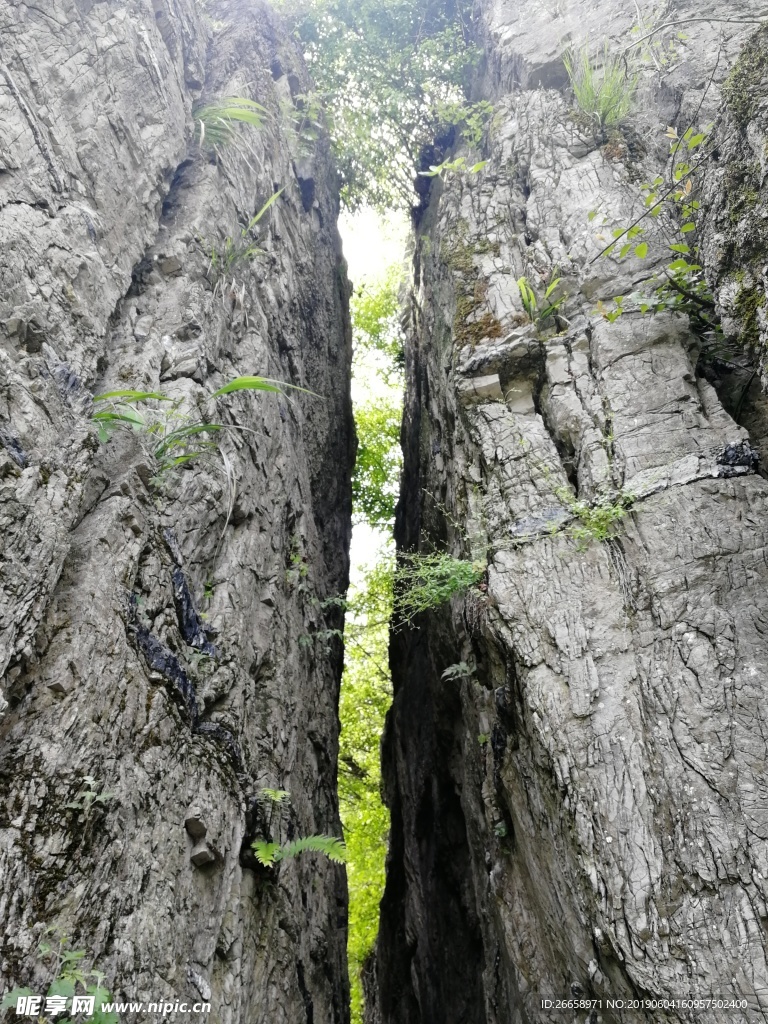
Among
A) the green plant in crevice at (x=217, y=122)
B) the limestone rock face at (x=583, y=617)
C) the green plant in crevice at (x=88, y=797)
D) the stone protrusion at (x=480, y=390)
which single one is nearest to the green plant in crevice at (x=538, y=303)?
the limestone rock face at (x=583, y=617)

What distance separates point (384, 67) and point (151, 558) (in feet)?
35.7

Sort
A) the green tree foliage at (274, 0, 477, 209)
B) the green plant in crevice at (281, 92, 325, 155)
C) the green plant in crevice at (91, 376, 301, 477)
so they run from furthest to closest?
the green tree foliage at (274, 0, 477, 209), the green plant in crevice at (281, 92, 325, 155), the green plant in crevice at (91, 376, 301, 477)

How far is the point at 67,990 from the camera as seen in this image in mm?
2918

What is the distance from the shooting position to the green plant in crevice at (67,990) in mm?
2814

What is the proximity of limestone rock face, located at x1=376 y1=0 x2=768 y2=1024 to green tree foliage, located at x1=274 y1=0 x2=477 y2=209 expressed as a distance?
2.86 metres

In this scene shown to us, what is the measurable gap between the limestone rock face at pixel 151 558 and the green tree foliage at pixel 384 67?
393cm

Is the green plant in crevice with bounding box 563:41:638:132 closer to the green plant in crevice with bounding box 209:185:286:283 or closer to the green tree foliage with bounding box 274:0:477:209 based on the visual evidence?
the green plant in crevice with bounding box 209:185:286:283

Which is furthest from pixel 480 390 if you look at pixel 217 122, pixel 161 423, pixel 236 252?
pixel 217 122

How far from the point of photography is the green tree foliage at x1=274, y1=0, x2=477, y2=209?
11.8 m

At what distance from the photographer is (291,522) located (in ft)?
24.0

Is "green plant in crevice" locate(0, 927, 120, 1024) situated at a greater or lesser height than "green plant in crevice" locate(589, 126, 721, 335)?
lesser

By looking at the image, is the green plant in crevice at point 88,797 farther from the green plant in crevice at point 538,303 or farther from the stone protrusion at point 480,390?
the green plant in crevice at point 538,303

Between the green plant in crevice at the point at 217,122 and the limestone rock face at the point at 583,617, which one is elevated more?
the green plant in crevice at the point at 217,122

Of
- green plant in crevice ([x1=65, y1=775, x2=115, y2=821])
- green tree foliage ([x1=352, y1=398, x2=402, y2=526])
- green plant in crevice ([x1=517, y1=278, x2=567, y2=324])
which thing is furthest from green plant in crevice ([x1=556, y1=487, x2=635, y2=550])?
green tree foliage ([x1=352, y1=398, x2=402, y2=526])
